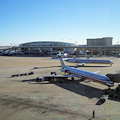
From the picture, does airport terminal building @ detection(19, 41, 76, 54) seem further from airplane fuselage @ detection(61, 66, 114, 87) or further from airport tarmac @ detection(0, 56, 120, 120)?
airport tarmac @ detection(0, 56, 120, 120)

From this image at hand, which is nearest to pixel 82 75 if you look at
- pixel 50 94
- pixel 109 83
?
pixel 109 83

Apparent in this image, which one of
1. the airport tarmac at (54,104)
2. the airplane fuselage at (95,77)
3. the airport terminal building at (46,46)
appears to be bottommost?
the airport tarmac at (54,104)

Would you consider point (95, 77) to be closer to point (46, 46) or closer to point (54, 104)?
point (54, 104)

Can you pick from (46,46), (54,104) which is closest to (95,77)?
(54,104)

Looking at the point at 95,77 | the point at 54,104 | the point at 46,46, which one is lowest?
the point at 54,104

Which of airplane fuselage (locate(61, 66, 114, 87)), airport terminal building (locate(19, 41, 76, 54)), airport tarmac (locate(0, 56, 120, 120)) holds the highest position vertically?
airport terminal building (locate(19, 41, 76, 54))

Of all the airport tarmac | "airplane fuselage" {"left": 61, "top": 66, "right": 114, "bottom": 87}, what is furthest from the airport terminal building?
the airport tarmac

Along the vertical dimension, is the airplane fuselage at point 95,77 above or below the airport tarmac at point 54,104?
above

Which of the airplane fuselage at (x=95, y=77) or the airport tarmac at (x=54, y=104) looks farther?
the airplane fuselage at (x=95, y=77)

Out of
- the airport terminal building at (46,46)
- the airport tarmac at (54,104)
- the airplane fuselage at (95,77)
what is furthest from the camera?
the airport terminal building at (46,46)

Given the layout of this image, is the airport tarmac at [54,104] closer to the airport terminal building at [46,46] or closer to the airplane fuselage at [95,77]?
the airplane fuselage at [95,77]

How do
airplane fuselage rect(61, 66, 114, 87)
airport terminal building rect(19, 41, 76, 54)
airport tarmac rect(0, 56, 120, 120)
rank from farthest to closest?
airport terminal building rect(19, 41, 76, 54), airplane fuselage rect(61, 66, 114, 87), airport tarmac rect(0, 56, 120, 120)

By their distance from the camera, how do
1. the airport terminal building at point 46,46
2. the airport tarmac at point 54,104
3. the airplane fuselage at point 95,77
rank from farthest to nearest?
1. the airport terminal building at point 46,46
2. the airplane fuselage at point 95,77
3. the airport tarmac at point 54,104

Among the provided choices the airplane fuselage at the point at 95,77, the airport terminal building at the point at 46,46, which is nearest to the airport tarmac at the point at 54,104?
the airplane fuselage at the point at 95,77
